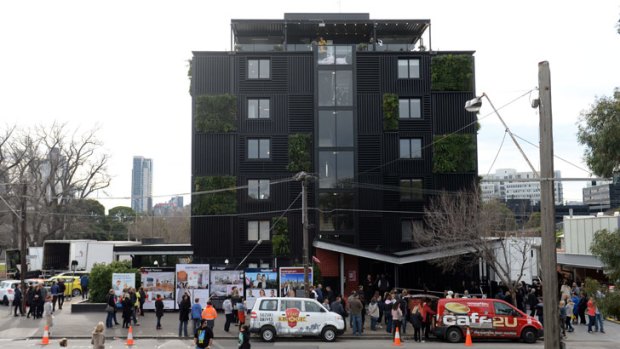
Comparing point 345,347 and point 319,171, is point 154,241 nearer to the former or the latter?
point 319,171

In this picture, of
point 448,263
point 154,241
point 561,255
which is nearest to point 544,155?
point 448,263

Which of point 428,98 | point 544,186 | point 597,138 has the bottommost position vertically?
point 544,186

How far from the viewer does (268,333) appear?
2336 cm

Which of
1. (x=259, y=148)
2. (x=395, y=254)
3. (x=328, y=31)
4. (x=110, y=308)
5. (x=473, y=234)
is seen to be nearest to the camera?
(x=110, y=308)

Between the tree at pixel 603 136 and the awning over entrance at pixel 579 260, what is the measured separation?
81.5ft

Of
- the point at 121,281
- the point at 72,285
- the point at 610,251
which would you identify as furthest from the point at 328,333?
the point at 72,285

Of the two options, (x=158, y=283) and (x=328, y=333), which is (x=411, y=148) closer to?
(x=158, y=283)

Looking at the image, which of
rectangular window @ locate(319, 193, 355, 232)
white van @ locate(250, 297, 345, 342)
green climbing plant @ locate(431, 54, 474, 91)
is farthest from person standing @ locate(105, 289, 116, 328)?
green climbing plant @ locate(431, 54, 474, 91)

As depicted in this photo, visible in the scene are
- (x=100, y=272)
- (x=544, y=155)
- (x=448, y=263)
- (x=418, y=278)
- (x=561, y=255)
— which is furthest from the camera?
(x=561, y=255)

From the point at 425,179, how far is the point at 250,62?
13.7 m

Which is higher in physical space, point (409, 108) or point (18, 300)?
point (409, 108)

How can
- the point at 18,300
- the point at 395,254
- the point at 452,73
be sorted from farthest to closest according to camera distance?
1. the point at 452,73
2. the point at 395,254
3. the point at 18,300

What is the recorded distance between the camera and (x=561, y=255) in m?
42.0

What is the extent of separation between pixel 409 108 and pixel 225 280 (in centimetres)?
1742
